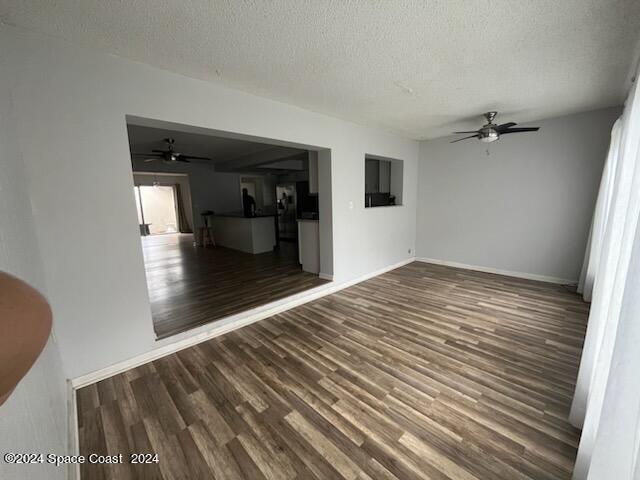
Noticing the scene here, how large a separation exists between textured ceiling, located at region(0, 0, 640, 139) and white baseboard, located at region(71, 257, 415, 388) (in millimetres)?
2467

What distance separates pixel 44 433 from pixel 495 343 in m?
3.20

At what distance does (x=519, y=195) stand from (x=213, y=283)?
5.27 metres

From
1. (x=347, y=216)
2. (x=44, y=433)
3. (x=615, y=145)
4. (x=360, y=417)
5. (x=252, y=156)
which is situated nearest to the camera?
(x=44, y=433)

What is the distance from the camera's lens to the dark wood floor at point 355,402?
1479mm

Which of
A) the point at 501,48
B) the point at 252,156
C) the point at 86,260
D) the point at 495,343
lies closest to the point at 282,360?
the point at 86,260

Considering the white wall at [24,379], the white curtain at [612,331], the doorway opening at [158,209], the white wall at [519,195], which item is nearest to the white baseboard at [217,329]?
the white wall at [24,379]

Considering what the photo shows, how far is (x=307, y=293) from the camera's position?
12.4ft

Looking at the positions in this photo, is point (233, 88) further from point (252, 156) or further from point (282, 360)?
point (252, 156)

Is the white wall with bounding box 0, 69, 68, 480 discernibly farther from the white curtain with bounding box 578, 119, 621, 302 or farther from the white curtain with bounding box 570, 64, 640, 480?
the white curtain with bounding box 578, 119, 621, 302

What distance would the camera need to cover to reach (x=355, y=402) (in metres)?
1.89

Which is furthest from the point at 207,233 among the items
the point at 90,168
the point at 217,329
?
the point at 90,168

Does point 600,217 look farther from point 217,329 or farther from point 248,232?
point 248,232

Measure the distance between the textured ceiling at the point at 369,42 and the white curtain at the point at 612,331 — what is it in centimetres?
82

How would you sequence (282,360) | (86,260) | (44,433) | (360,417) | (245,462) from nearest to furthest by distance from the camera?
(44,433)
(245,462)
(360,417)
(86,260)
(282,360)
